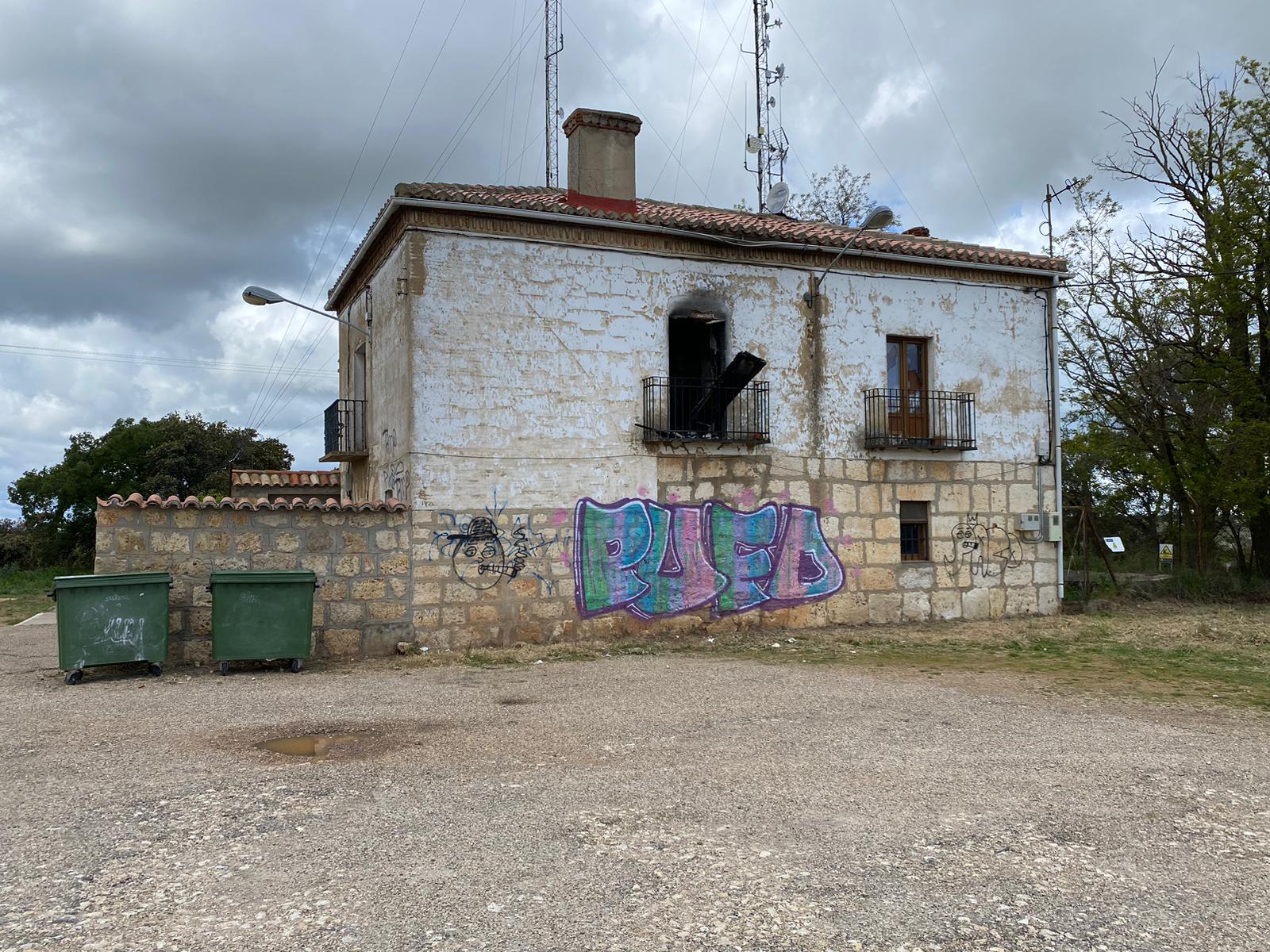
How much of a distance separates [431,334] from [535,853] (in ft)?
27.5

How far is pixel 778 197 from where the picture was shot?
56.9 feet

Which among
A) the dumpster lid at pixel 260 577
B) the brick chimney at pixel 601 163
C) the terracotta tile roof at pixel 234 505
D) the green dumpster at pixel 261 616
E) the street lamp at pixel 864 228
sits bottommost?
the green dumpster at pixel 261 616

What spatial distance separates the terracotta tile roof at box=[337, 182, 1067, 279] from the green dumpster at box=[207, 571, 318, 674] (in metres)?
4.88

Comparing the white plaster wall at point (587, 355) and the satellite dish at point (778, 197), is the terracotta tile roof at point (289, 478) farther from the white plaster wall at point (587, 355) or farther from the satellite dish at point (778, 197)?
the satellite dish at point (778, 197)

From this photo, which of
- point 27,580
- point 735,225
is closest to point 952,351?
point 735,225

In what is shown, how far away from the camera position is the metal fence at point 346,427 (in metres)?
14.6

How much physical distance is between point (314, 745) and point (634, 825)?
2875 mm

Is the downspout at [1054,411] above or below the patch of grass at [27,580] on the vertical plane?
above

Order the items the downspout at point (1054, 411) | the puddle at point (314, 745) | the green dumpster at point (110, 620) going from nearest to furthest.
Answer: the puddle at point (314, 745), the green dumpster at point (110, 620), the downspout at point (1054, 411)

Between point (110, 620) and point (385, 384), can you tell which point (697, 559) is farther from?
point (110, 620)

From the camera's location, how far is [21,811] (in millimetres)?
5090

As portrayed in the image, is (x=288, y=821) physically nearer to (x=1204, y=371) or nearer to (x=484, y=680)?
(x=484, y=680)

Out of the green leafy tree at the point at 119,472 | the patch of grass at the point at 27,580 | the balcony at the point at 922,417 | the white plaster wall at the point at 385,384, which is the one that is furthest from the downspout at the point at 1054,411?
the green leafy tree at the point at 119,472

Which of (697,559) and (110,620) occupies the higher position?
(697,559)
